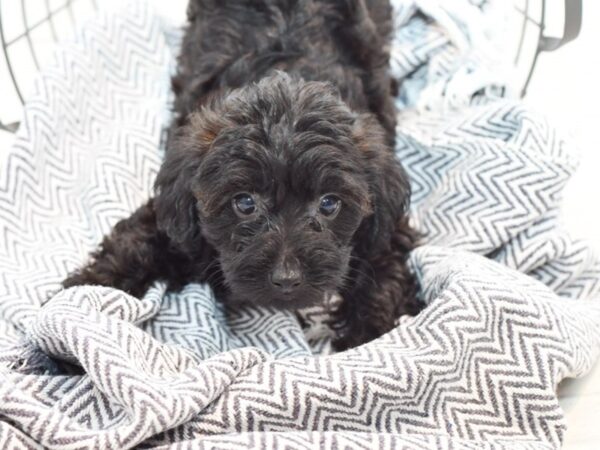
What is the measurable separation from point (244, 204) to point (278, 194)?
0.38 feet

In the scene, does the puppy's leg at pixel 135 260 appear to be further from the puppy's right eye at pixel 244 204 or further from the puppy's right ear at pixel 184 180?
the puppy's right eye at pixel 244 204

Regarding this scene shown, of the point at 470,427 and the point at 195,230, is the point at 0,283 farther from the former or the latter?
the point at 470,427

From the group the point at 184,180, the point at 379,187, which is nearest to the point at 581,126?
the point at 379,187

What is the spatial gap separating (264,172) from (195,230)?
1.25 feet

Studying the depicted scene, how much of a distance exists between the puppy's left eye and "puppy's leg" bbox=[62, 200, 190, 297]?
57 centimetres

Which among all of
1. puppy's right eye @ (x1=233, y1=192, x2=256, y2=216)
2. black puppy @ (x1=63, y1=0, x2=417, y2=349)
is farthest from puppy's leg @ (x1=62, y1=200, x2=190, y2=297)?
puppy's right eye @ (x1=233, y1=192, x2=256, y2=216)

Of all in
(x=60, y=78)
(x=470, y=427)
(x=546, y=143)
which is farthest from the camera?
(x=60, y=78)

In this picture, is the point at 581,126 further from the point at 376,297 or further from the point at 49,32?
the point at 49,32

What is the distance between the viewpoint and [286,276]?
2.21 metres

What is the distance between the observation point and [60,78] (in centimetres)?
333

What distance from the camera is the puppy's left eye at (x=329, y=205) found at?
2.36m

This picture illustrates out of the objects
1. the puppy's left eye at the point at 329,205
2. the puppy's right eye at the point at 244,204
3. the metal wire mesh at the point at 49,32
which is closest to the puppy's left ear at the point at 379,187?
the puppy's left eye at the point at 329,205

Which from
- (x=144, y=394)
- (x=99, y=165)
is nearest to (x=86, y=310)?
(x=144, y=394)

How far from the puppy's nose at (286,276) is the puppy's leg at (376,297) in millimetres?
416
